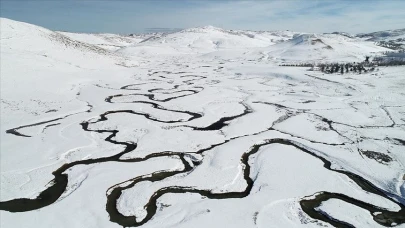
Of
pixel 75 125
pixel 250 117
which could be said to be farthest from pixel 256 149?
pixel 75 125

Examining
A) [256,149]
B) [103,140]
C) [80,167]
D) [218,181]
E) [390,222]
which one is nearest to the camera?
[390,222]

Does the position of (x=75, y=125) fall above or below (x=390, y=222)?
above

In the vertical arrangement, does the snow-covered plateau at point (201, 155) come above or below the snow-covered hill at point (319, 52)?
below

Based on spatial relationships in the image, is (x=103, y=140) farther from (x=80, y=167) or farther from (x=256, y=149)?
(x=256, y=149)

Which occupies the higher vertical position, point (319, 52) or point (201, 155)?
point (319, 52)

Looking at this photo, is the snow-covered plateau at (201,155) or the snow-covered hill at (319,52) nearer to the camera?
the snow-covered plateau at (201,155)

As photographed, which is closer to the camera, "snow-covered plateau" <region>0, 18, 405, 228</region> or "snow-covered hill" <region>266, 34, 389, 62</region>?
"snow-covered plateau" <region>0, 18, 405, 228</region>

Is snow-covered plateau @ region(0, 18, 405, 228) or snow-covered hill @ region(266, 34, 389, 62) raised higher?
snow-covered hill @ region(266, 34, 389, 62)

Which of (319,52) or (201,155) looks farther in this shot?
(319,52)
